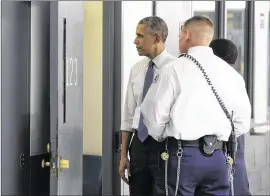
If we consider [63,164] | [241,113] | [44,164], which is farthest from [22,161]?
[241,113]

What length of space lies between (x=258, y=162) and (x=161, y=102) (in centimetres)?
193

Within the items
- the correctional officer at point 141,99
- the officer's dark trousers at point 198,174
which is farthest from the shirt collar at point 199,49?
the officer's dark trousers at point 198,174

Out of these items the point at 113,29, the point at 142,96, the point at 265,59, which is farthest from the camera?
the point at 265,59

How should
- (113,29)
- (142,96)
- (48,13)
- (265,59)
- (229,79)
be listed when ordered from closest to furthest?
(229,79) < (48,13) < (142,96) < (113,29) < (265,59)

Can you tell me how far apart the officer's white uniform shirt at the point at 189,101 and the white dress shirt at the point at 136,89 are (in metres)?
0.42

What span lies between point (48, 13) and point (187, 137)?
3.57ft

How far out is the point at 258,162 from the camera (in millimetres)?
3852

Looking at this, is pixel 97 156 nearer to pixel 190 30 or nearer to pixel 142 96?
pixel 142 96

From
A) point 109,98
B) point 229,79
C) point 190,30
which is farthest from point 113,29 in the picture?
point 229,79

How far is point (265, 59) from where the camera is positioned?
151 inches

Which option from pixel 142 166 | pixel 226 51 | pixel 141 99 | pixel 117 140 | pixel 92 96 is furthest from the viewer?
pixel 92 96

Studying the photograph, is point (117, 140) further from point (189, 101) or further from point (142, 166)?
point (189, 101)

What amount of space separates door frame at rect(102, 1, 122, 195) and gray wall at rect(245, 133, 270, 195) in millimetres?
1178

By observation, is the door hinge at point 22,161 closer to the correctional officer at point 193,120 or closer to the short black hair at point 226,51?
the correctional officer at point 193,120
